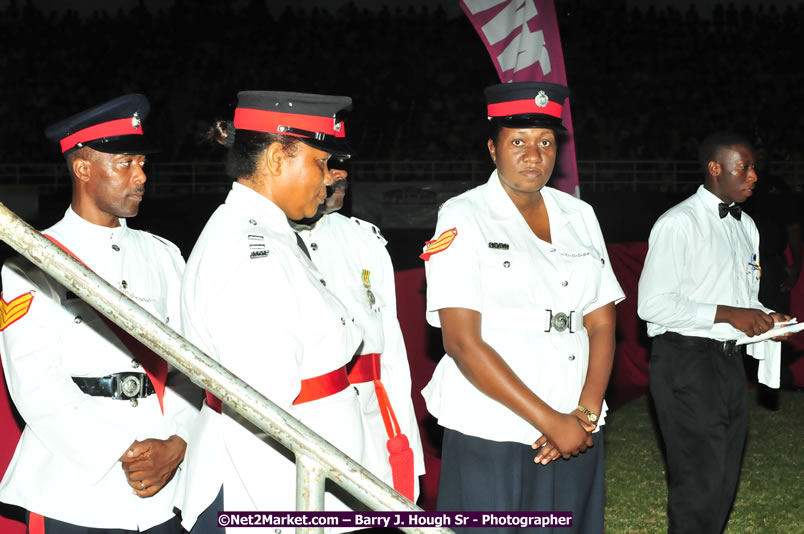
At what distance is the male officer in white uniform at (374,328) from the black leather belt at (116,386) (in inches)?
22.9

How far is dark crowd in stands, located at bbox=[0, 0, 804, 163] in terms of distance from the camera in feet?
55.4

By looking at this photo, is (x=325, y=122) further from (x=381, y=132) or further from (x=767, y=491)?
(x=381, y=132)

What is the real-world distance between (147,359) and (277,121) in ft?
2.86

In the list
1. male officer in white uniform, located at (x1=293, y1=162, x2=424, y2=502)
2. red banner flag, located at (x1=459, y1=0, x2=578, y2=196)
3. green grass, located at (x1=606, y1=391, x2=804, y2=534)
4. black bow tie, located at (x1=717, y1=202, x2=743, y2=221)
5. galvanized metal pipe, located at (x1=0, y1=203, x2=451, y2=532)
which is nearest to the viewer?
galvanized metal pipe, located at (x1=0, y1=203, x2=451, y2=532)

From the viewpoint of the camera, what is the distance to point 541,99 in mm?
2680

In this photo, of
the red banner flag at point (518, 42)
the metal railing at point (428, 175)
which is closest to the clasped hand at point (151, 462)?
the red banner flag at point (518, 42)

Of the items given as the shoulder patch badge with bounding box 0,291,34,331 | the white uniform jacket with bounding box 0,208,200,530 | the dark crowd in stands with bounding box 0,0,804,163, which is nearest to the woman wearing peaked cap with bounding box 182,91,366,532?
the white uniform jacket with bounding box 0,208,200,530

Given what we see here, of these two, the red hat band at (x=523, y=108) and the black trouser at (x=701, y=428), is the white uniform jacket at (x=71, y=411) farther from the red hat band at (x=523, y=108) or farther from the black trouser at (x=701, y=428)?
the black trouser at (x=701, y=428)

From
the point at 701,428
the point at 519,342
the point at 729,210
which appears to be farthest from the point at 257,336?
the point at 729,210

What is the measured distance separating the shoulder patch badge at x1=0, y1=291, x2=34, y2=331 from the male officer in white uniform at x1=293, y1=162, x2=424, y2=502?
83 centimetres

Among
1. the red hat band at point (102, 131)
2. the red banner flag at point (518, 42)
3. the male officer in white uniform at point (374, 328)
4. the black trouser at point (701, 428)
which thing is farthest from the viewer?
the red banner flag at point (518, 42)

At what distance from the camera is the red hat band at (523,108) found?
106 inches

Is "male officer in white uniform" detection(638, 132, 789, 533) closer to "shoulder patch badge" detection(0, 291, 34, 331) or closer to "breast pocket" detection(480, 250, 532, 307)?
"breast pocket" detection(480, 250, 532, 307)

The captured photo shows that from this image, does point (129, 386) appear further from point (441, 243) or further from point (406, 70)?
point (406, 70)
